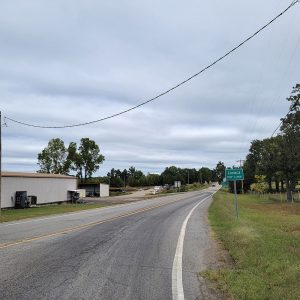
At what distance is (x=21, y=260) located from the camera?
35.8 ft

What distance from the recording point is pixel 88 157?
11556 cm

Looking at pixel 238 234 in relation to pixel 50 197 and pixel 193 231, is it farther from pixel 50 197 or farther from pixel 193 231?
pixel 50 197

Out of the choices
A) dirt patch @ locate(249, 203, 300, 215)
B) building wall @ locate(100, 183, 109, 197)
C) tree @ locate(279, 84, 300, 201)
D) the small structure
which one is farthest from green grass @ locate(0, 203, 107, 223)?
building wall @ locate(100, 183, 109, 197)

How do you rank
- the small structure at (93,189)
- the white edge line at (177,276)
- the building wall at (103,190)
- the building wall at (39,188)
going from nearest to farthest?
the white edge line at (177,276)
the building wall at (39,188)
the small structure at (93,189)
the building wall at (103,190)

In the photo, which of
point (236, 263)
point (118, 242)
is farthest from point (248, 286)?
point (118, 242)

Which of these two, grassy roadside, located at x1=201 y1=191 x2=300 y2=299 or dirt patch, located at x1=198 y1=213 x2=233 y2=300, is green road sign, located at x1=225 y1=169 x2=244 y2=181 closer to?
dirt patch, located at x1=198 y1=213 x2=233 y2=300

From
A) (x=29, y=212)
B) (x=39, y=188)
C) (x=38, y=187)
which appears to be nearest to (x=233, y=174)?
(x=29, y=212)

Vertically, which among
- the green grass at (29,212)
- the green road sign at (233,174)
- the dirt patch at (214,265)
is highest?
the green road sign at (233,174)

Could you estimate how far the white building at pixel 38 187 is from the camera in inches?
1870

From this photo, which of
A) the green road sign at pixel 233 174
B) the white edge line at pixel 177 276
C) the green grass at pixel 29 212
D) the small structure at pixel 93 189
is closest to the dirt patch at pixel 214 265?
the white edge line at pixel 177 276

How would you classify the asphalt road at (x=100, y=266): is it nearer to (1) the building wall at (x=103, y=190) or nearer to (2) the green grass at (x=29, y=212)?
(2) the green grass at (x=29, y=212)

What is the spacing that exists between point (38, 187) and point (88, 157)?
60526 millimetres

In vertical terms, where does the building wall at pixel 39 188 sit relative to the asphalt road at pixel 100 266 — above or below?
above

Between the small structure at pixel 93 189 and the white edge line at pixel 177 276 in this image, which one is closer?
the white edge line at pixel 177 276
